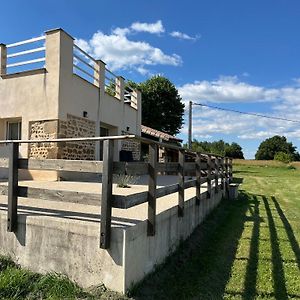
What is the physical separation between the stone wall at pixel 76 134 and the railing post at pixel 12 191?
6.51 meters

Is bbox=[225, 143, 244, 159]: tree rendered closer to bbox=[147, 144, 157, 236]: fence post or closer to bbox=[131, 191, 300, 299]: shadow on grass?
bbox=[131, 191, 300, 299]: shadow on grass

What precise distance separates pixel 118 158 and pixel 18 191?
1136 cm

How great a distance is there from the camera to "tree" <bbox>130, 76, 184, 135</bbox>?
112 feet

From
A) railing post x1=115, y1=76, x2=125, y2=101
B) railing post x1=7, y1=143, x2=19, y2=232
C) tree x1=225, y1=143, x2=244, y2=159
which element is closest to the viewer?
railing post x1=7, y1=143, x2=19, y2=232

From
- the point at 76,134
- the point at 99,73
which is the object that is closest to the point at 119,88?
the point at 99,73

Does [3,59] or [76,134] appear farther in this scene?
[76,134]

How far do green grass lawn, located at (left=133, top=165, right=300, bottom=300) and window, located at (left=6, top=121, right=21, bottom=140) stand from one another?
749cm

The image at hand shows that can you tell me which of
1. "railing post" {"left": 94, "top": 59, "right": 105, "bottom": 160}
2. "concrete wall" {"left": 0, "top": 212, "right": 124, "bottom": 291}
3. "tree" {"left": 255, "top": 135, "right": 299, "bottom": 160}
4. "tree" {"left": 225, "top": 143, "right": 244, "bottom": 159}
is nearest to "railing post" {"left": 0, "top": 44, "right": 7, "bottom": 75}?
"railing post" {"left": 94, "top": 59, "right": 105, "bottom": 160}

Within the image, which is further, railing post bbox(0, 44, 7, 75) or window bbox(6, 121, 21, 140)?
window bbox(6, 121, 21, 140)

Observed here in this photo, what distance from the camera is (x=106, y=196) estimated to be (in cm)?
373

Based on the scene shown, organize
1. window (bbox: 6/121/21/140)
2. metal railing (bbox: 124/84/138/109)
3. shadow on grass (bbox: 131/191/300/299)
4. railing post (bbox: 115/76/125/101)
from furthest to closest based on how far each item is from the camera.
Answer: metal railing (bbox: 124/84/138/109) → railing post (bbox: 115/76/125/101) → window (bbox: 6/121/21/140) → shadow on grass (bbox: 131/191/300/299)

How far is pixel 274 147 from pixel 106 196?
3769 inches

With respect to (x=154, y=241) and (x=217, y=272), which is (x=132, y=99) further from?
(x=154, y=241)

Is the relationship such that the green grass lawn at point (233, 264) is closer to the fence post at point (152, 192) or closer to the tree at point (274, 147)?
the fence post at point (152, 192)
